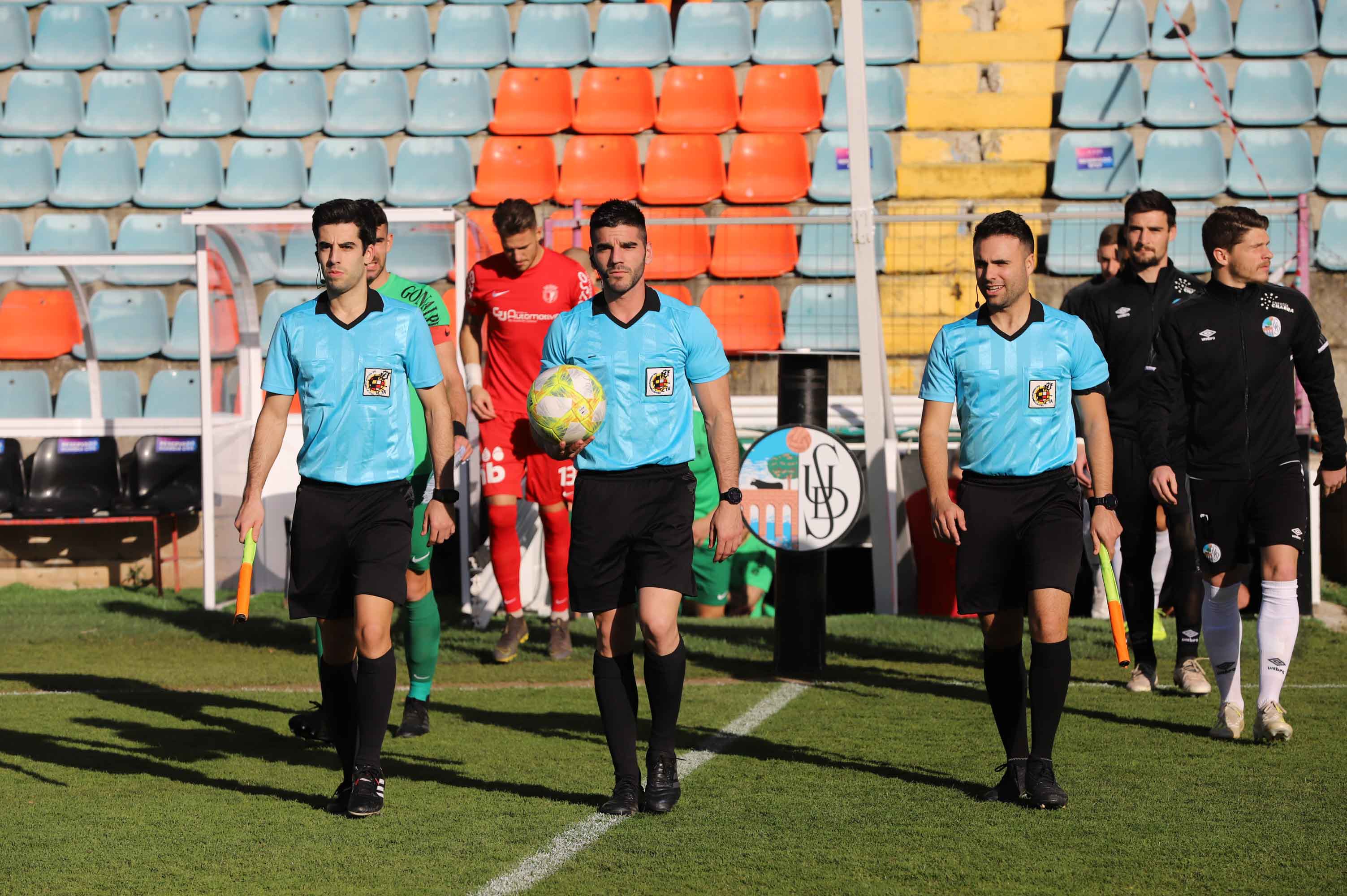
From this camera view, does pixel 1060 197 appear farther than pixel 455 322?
Yes

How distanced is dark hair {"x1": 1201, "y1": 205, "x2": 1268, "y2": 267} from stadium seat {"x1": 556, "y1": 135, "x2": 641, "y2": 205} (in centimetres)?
785

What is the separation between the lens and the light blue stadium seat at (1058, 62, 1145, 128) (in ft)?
43.7

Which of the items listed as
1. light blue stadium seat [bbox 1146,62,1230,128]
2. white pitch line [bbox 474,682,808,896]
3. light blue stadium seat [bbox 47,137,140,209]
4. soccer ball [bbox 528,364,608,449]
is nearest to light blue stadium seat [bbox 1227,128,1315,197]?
light blue stadium seat [bbox 1146,62,1230,128]

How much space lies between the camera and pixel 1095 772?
5176mm

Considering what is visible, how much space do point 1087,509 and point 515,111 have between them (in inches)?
302

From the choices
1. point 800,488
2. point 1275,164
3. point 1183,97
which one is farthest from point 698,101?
point 800,488

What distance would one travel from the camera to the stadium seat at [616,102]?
13836mm

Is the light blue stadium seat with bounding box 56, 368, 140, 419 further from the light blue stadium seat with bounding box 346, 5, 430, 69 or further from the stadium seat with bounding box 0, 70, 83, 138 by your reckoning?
the light blue stadium seat with bounding box 346, 5, 430, 69

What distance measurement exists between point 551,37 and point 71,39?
5000 mm

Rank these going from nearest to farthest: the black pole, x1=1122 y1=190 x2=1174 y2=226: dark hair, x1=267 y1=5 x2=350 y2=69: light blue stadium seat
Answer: x1=1122 y1=190 x2=1174 y2=226: dark hair → the black pole → x1=267 y1=5 x2=350 y2=69: light blue stadium seat

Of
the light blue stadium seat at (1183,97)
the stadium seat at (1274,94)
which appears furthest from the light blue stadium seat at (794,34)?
the stadium seat at (1274,94)

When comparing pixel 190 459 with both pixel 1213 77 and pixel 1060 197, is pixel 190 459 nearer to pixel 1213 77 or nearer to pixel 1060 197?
pixel 1060 197

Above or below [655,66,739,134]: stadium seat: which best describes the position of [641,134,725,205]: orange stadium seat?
below

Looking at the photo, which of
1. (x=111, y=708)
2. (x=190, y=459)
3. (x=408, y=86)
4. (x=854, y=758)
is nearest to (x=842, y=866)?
(x=854, y=758)
